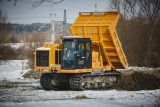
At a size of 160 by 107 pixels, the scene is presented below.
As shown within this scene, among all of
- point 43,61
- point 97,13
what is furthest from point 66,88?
point 97,13

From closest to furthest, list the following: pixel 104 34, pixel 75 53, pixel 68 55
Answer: pixel 75 53 → pixel 68 55 → pixel 104 34

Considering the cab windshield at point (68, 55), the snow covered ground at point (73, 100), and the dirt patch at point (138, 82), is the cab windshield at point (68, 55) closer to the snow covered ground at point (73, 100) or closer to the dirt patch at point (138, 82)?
the snow covered ground at point (73, 100)

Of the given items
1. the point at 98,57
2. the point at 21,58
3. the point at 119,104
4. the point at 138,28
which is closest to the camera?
the point at 119,104

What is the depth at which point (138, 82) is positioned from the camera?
78.4 feet

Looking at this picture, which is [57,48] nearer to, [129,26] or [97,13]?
[97,13]

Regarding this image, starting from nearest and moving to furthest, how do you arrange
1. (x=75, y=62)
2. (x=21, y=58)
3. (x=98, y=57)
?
(x=75, y=62) < (x=98, y=57) < (x=21, y=58)

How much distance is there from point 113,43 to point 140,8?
18813 millimetres

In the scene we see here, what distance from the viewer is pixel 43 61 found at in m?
22.1

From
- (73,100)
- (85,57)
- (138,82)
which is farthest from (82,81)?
(73,100)

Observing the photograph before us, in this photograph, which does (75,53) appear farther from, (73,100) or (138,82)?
(73,100)

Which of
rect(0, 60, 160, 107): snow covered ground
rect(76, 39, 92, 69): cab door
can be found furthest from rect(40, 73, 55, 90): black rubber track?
rect(76, 39, 92, 69): cab door

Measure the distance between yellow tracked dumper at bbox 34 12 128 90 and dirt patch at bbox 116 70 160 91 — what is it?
0.69 metres

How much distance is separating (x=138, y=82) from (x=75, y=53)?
14.0 ft

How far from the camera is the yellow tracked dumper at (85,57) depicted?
21703mm
